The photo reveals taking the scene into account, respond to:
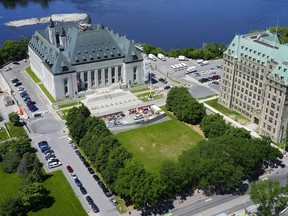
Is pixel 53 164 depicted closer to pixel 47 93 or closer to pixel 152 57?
pixel 47 93

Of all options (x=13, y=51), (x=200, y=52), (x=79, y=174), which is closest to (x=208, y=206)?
(x=79, y=174)

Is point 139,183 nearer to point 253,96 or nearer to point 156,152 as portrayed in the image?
point 156,152

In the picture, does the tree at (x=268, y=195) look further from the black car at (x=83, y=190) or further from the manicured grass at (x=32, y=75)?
the manicured grass at (x=32, y=75)

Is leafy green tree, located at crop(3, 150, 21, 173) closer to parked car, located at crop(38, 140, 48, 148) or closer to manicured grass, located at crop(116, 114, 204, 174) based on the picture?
parked car, located at crop(38, 140, 48, 148)

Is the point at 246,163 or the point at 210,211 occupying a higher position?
the point at 246,163

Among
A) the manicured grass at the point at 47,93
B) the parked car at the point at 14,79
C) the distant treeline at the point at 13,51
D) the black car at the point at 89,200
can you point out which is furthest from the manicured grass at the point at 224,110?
the distant treeline at the point at 13,51

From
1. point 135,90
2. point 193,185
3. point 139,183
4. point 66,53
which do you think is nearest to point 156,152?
point 193,185
